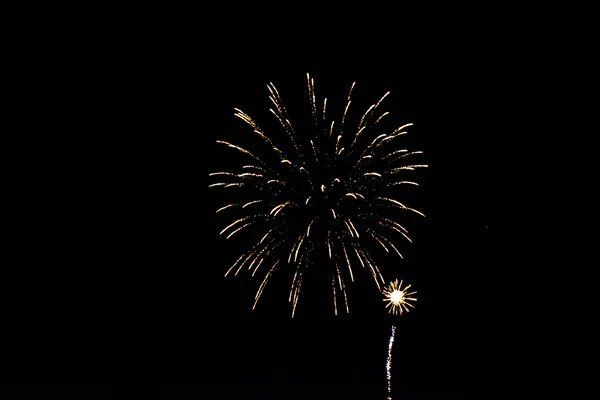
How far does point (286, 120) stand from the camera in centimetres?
2041

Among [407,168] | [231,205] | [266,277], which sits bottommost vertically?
[266,277]

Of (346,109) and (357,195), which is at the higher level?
(346,109)

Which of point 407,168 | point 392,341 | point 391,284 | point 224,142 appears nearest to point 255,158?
point 224,142

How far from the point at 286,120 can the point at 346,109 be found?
1688 millimetres

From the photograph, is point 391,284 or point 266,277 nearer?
point 266,277

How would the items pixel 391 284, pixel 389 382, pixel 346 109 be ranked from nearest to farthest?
pixel 346 109, pixel 391 284, pixel 389 382

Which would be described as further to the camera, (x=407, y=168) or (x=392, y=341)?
(x=392, y=341)

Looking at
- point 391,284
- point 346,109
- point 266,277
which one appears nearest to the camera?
point 346,109

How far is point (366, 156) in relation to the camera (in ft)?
67.6

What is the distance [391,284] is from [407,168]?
5887 millimetres

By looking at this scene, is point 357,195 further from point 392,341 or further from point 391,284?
point 392,341

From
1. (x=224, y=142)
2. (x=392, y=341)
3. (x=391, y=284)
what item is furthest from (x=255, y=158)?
(x=392, y=341)

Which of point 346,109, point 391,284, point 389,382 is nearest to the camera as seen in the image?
point 346,109

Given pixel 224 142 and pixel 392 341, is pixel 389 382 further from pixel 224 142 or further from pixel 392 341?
pixel 224 142
